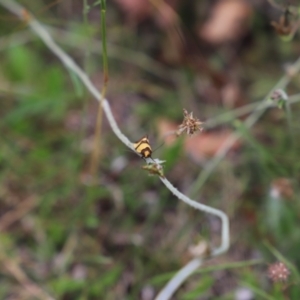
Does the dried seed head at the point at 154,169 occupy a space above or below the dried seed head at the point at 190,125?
below

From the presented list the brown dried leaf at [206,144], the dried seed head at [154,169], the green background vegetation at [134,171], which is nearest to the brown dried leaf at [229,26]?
the green background vegetation at [134,171]

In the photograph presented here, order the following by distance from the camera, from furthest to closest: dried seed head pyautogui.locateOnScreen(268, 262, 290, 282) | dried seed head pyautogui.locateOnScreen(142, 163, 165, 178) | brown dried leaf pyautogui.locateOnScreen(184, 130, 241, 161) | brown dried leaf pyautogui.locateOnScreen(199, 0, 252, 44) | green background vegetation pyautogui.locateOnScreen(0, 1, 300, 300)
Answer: brown dried leaf pyautogui.locateOnScreen(199, 0, 252, 44) → brown dried leaf pyautogui.locateOnScreen(184, 130, 241, 161) → green background vegetation pyautogui.locateOnScreen(0, 1, 300, 300) → dried seed head pyautogui.locateOnScreen(268, 262, 290, 282) → dried seed head pyautogui.locateOnScreen(142, 163, 165, 178)

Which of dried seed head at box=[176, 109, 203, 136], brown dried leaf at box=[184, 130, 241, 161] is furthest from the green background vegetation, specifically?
dried seed head at box=[176, 109, 203, 136]

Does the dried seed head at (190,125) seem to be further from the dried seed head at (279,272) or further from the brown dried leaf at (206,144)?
the brown dried leaf at (206,144)

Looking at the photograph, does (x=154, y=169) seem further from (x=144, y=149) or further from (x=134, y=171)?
(x=134, y=171)

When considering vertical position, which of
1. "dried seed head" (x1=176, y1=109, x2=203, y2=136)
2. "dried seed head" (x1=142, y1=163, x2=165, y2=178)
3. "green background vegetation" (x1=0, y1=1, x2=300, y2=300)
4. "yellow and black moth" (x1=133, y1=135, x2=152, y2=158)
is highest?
"green background vegetation" (x1=0, y1=1, x2=300, y2=300)

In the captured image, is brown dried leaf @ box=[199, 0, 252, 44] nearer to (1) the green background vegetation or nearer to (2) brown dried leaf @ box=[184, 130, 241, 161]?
(1) the green background vegetation

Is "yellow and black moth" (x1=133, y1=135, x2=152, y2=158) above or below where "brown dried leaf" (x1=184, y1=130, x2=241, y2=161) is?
below

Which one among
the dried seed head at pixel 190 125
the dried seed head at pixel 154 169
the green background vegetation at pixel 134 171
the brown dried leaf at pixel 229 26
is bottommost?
the dried seed head at pixel 154 169

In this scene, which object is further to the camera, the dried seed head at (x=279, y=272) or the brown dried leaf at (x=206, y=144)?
the brown dried leaf at (x=206, y=144)

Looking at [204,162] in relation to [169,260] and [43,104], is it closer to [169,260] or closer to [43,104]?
[169,260]

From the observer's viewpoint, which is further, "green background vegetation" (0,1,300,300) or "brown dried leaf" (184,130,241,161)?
"brown dried leaf" (184,130,241,161)

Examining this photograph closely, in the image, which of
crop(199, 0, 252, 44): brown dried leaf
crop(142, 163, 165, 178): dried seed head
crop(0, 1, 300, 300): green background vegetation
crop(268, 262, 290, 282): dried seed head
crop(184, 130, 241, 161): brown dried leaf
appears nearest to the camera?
crop(142, 163, 165, 178): dried seed head
